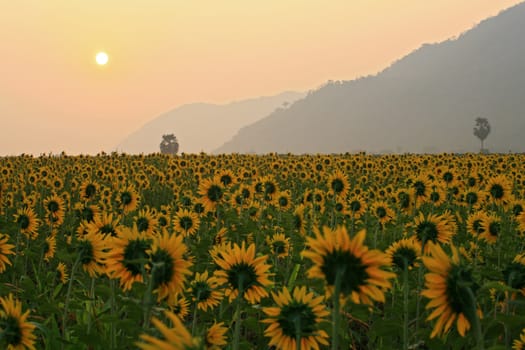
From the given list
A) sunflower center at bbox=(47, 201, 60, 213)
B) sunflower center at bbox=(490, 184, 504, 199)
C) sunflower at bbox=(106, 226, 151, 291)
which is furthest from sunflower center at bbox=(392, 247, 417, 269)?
sunflower center at bbox=(47, 201, 60, 213)

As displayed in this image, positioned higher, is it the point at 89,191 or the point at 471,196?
the point at 471,196

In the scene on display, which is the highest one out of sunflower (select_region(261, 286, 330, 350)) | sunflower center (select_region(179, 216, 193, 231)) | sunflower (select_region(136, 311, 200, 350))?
sunflower center (select_region(179, 216, 193, 231))

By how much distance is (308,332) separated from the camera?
9.32 ft

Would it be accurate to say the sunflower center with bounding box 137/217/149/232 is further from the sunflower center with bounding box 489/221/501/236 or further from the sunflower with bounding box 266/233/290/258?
the sunflower center with bounding box 489/221/501/236

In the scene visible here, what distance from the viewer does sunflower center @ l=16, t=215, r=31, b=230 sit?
7.53m

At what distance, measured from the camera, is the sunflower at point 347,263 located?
2.35 metres

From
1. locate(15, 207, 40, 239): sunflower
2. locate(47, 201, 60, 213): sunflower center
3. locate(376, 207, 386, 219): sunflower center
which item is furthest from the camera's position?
locate(376, 207, 386, 219): sunflower center

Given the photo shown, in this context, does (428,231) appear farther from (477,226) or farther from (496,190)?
(496,190)

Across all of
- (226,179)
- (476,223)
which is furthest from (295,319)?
(226,179)

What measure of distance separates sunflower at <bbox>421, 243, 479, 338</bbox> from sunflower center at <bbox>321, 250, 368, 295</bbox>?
0.94 ft

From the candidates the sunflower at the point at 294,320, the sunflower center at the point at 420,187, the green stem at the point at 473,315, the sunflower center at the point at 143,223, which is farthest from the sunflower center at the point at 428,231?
the sunflower center at the point at 420,187

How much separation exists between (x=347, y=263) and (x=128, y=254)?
1.42 m

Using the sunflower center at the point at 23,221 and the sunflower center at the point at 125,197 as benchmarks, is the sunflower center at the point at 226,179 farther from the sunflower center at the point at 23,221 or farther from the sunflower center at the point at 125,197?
the sunflower center at the point at 23,221

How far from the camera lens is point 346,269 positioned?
238 cm
